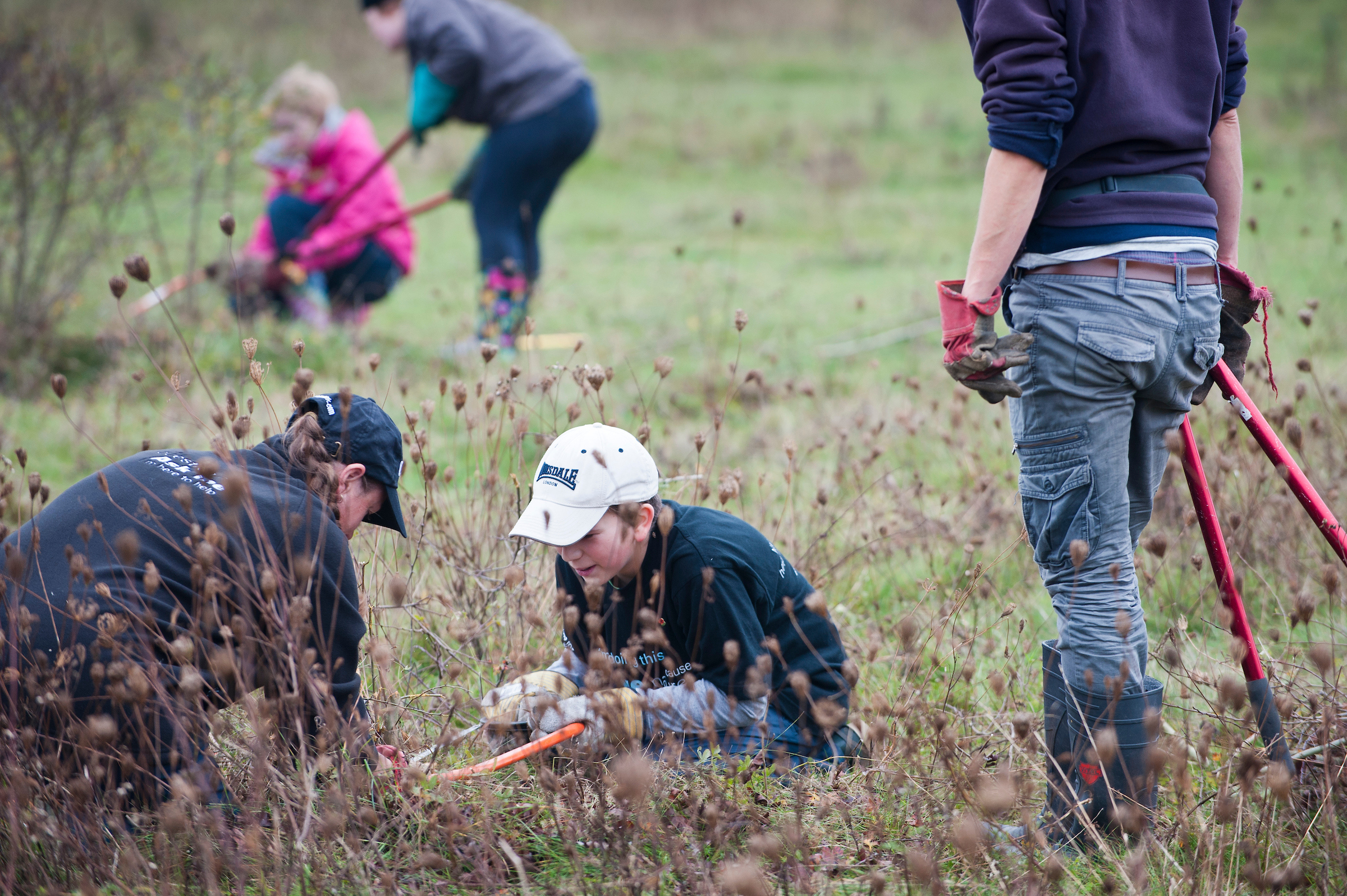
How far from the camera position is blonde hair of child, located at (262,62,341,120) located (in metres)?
6.82

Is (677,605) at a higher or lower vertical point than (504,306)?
lower

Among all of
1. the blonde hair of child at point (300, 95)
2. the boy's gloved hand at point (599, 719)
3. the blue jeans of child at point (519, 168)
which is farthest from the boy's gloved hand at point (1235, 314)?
the blonde hair of child at point (300, 95)

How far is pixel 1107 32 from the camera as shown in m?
2.03

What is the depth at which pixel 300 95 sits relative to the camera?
269 inches

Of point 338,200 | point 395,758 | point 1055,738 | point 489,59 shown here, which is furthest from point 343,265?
point 1055,738

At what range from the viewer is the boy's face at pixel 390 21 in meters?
6.05

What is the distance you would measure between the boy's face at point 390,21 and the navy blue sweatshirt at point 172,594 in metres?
→ 4.28

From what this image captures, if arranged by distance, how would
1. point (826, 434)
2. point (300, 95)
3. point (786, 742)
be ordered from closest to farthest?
point (786, 742) → point (826, 434) → point (300, 95)

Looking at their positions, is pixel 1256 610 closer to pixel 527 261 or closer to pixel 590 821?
pixel 590 821

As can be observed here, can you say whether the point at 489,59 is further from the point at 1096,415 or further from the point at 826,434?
the point at 1096,415

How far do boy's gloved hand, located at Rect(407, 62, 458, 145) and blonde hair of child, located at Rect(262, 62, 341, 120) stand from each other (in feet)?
2.94

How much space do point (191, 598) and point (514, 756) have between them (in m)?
0.73

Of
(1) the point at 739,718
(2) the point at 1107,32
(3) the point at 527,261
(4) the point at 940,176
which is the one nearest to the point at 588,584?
(1) the point at 739,718

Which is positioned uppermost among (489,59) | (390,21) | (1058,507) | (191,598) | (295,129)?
(390,21)
